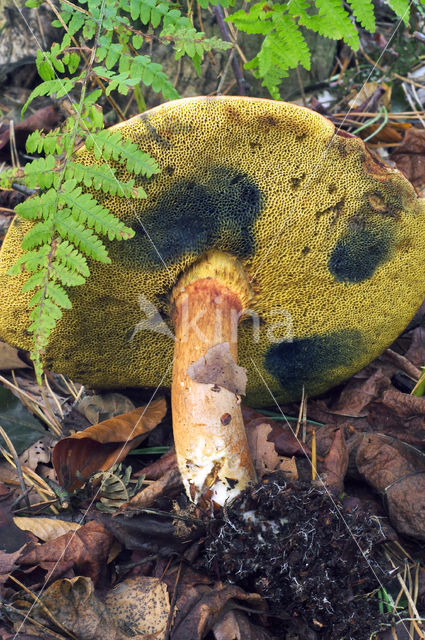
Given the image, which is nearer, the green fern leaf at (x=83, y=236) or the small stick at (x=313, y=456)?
the green fern leaf at (x=83, y=236)

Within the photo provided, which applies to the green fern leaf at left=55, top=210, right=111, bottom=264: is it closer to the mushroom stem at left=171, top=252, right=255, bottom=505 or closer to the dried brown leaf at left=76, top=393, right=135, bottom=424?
the mushroom stem at left=171, top=252, right=255, bottom=505

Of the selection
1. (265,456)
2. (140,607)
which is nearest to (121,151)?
(265,456)

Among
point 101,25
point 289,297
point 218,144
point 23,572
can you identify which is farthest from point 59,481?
point 101,25

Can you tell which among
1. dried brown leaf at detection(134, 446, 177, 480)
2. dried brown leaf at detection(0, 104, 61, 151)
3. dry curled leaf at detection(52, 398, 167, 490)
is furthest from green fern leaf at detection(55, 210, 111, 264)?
dried brown leaf at detection(0, 104, 61, 151)

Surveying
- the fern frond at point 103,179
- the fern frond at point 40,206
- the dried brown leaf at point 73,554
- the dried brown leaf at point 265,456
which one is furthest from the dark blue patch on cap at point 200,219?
the dried brown leaf at point 73,554

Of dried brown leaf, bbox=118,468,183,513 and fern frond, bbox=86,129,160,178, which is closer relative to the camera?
fern frond, bbox=86,129,160,178

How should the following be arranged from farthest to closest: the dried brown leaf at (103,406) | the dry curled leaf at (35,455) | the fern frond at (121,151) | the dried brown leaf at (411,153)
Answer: the dried brown leaf at (411,153) < the dried brown leaf at (103,406) < the dry curled leaf at (35,455) < the fern frond at (121,151)

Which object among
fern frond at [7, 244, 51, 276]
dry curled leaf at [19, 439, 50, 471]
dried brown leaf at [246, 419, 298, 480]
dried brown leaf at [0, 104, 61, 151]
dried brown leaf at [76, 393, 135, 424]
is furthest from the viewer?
dried brown leaf at [0, 104, 61, 151]

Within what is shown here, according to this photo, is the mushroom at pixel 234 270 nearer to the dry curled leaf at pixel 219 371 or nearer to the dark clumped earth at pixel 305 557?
the dry curled leaf at pixel 219 371
